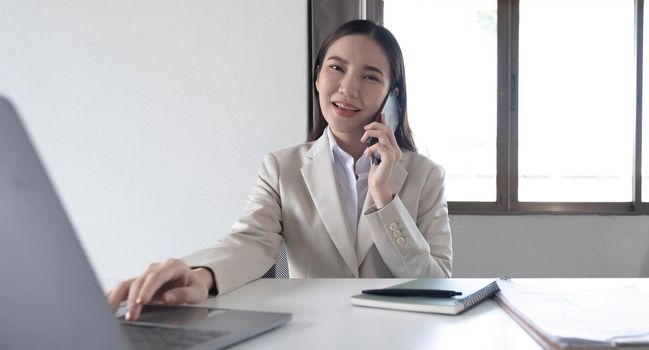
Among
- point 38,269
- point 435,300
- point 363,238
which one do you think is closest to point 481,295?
point 435,300

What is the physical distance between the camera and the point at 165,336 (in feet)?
2.31

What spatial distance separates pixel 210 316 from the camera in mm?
824

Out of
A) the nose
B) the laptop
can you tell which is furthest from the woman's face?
the laptop

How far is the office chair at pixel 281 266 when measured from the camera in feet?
4.65

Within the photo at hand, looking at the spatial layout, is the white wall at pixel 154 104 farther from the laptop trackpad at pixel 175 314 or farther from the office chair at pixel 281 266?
the laptop trackpad at pixel 175 314

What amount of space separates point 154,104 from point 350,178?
143 centimetres

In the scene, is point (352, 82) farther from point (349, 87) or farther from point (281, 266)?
point (281, 266)

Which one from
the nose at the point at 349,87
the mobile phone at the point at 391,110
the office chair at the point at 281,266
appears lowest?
the office chair at the point at 281,266

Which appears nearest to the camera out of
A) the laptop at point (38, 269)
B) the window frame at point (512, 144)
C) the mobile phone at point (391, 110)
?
the laptop at point (38, 269)

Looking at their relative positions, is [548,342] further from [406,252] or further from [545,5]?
[545,5]

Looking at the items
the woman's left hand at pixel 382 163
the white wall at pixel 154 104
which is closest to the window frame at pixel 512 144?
the white wall at pixel 154 104

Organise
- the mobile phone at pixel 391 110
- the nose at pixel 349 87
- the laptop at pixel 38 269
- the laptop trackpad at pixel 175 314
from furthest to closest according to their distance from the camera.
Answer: the mobile phone at pixel 391 110
the nose at pixel 349 87
the laptop trackpad at pixel 175 314
the laptop at pixel 38 269

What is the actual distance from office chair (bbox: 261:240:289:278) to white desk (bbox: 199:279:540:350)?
364mm

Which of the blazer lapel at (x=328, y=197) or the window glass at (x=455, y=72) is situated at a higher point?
the window glass at (x=455, y=72)
